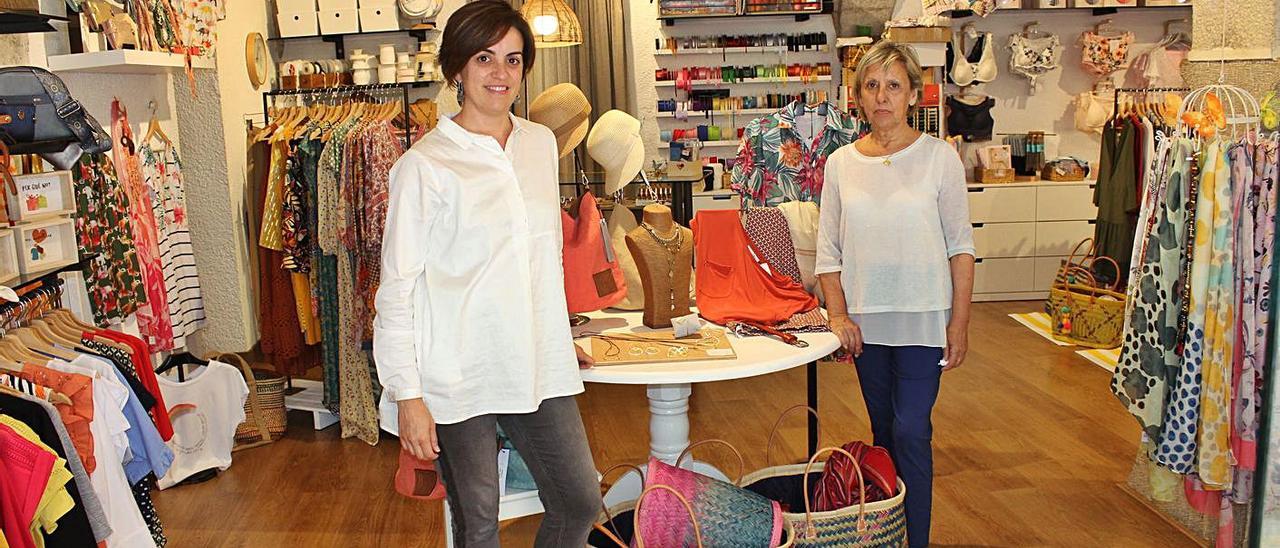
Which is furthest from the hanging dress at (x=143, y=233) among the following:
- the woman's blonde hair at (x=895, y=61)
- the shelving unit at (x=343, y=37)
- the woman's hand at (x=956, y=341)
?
the woman's hand at (x=956, y=341)

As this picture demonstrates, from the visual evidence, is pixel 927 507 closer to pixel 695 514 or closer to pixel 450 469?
pixel 695 514

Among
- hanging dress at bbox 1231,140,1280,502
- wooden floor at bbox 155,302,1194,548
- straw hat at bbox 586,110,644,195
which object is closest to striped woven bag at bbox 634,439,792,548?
wooden floor at bbox 155,302,1194,548

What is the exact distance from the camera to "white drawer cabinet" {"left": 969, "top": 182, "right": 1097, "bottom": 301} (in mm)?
7266

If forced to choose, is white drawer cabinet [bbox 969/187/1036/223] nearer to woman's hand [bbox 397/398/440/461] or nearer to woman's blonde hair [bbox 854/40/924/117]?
woman's blonde hair [bbox 854/40/924/117]

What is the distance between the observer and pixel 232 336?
200 inches

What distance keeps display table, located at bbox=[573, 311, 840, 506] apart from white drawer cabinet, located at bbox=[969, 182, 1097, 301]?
430 cm

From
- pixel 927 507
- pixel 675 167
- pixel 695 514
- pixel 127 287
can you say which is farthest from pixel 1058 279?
pixel 127 287

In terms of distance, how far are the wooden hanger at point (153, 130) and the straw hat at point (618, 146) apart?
7.21ft

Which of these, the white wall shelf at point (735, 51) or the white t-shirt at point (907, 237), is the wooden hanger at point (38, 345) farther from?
the white wall shelf at point (735, 51)

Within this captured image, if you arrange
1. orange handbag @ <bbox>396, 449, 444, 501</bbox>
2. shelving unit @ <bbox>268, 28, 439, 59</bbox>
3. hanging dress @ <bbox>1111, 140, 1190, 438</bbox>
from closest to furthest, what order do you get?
orange handbag @ <bbox>396, 449, 444, 501</bbox>, hanging dress @ <bbox>1111, 140, 1190, 438</bbox>, shelving unit @ <bbox>268, 28, 439, 59</bbox>

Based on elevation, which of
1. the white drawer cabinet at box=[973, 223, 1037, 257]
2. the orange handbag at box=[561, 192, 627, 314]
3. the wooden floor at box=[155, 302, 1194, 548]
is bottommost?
the wooden floor at box=[155, 302, 1194, 548]

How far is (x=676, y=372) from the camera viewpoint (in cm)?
259

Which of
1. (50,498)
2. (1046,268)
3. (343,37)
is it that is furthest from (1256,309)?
(343,37)

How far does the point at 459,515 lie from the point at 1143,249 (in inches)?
88.8
